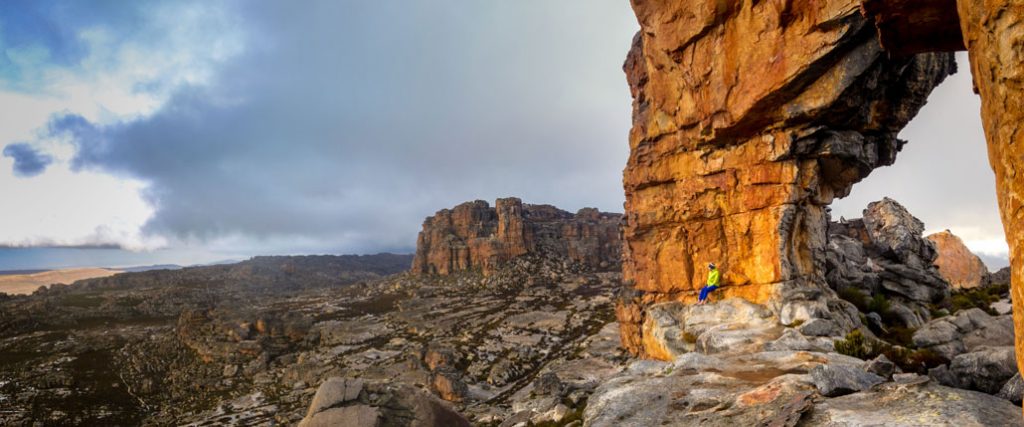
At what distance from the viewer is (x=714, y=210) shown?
93.7ft

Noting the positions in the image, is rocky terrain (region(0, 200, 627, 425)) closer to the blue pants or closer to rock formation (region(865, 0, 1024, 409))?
the blue pants

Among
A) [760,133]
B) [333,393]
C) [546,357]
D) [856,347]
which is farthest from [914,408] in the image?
[546,357]

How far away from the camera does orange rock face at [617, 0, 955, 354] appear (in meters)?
19.7

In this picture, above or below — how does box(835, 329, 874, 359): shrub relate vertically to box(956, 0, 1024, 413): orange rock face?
below

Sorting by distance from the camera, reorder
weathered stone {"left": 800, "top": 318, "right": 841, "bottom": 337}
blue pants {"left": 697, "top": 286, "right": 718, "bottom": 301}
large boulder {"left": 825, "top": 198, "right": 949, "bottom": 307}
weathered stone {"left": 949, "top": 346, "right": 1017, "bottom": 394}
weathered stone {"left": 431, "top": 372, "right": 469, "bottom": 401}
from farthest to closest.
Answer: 1. weathered stone {"left": 431, "top": 372, "right": 469, "bottom": 401}
2. large boulder {"left": 825, "top": 198, "right": 949, "bottom": 307}
3. blue pants {"left": 697, "top": 286, "right": 718, "bottom": 301}
4. weathered stone {"left": 800, "top": 318, "right": 841, "bottom": 337}
5. weathered stone {"left": 949, "top": 346, "right": 1017, "bottom": 394}

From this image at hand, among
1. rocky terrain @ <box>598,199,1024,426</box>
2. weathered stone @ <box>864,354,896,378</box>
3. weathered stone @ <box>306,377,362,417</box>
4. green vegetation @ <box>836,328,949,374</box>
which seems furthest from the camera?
weathered stone @ <box>306,377,362,417</box>

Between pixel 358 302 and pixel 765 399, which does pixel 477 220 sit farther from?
pixel 765 399

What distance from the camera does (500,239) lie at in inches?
5022

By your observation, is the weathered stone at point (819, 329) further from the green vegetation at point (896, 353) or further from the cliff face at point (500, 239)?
the cliff face at point (500, 239)

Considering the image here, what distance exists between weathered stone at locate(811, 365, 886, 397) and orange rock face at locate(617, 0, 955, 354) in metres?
13.0

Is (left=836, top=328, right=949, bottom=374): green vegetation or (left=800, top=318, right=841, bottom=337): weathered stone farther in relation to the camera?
(left=800, top=318, right=841, bottom=337): weathered stone

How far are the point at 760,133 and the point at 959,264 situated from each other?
4102 cm

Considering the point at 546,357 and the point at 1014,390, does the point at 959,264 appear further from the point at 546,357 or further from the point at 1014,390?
the point at 1014,390

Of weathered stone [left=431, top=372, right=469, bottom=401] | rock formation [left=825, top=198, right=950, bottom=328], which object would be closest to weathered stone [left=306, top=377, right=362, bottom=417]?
weathered stone [left=431, top=372, right=469, bottom=401]
